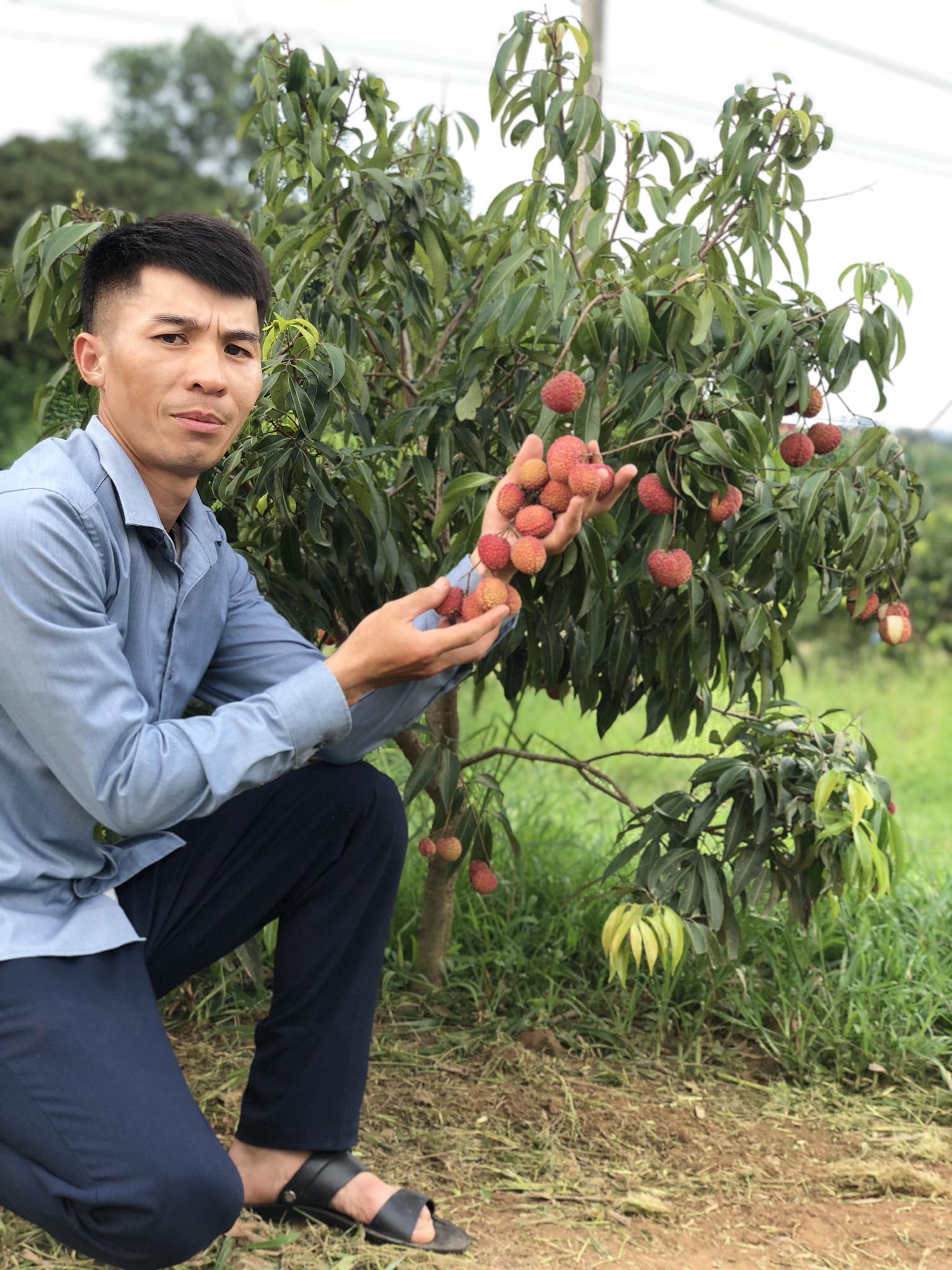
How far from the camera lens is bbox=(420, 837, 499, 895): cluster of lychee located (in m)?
2.21

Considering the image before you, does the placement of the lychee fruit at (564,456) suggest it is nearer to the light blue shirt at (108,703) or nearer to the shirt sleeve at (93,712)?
the light blue shirt at (108,703)

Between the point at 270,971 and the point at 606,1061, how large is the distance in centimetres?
72

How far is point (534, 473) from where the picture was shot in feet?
5.46

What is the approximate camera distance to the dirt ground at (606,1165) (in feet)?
5.94

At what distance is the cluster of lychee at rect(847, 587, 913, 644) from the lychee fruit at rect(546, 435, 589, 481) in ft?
2.32

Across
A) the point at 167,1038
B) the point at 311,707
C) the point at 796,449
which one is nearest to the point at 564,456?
the point at 311,707

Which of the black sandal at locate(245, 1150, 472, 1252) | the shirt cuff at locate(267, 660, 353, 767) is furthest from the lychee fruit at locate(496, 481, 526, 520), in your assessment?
the black sandal at locate(245, 1150, 472, 1252)

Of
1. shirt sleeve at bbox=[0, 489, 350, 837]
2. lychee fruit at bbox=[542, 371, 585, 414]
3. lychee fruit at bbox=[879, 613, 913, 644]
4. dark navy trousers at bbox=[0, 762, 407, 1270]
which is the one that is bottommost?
dark navy trousers at bbox=[0, 762, 407, 1270]

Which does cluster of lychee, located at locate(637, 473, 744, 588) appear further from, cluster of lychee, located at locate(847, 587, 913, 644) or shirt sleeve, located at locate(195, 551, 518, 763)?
cluster of lychee, located at locate(847, 587, 913, 644)

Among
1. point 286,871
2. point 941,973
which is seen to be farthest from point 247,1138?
point 941,973

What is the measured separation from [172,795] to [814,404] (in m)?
1.12

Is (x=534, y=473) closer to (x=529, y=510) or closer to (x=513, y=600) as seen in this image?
(x=529, y=510)

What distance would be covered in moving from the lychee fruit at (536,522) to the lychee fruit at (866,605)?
0.73 m

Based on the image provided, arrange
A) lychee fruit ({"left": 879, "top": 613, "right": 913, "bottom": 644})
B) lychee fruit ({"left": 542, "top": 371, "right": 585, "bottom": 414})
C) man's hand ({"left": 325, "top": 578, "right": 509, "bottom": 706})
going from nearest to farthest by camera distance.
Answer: man's hand ({"left": 325, "top": 578, "right": 509, "bottom": 706}), lychee fruit ({"left": 542, "top": 371, "right": 585, "bottom": 414}), lychee fruit ({"left": 879, "top": 613, "right": 913, "bottom": 644})
